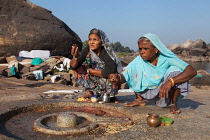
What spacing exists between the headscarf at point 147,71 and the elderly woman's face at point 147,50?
0.23 feet

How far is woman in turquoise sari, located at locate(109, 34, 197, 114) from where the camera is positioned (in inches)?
125

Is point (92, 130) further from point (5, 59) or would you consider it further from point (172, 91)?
point (5, 59)

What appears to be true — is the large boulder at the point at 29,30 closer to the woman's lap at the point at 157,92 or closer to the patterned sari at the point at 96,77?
the patterned sari at the point at 96,77

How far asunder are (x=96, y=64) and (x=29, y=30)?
10137mm

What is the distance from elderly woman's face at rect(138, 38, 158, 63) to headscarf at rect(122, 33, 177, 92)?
7 cm

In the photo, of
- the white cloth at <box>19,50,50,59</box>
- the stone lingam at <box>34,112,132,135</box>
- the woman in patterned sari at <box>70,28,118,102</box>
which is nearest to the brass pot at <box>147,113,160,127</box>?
the stone lingam at <box>34,112,132,135</box>

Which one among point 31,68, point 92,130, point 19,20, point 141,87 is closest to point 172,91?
point 141,87

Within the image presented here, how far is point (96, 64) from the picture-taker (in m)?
4.20

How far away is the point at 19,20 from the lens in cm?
1327

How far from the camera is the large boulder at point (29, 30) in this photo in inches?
499

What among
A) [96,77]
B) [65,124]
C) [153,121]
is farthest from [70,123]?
[96,77]

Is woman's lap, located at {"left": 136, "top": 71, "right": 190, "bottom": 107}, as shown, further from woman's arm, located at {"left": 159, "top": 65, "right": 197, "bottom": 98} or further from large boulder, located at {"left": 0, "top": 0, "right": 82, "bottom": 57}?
large boulder, located at {"left": 0, "top": 0, "right": 82, "bottom": 57}

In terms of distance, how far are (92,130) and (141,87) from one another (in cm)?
116

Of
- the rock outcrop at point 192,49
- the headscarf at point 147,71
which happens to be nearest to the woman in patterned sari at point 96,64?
the headscarf at point 147,71
